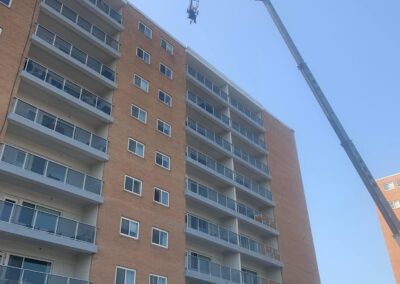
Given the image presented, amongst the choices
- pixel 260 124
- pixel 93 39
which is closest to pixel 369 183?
pixel 260 124

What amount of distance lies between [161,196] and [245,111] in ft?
62.8

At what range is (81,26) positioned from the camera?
30641mm

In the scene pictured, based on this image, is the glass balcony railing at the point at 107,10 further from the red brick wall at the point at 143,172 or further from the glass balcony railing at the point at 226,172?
the glass balcony railing at the point at 226,172

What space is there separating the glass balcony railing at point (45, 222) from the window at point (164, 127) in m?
10.8

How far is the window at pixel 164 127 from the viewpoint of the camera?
3225 cm

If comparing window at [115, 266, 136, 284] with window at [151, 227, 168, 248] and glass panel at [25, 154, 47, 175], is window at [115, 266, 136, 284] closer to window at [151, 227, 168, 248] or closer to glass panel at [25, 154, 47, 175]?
window at [151, 227, 168, 248]

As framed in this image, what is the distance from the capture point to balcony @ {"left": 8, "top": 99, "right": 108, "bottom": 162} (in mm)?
23250

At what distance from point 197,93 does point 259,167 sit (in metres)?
9.51

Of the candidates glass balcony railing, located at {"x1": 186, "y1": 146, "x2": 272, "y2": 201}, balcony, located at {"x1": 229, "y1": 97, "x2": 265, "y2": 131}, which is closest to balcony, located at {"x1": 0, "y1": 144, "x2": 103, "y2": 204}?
glass balcony railing, located at {"x1": 186, "y1": 146, "x2": 272, "y2": 201}

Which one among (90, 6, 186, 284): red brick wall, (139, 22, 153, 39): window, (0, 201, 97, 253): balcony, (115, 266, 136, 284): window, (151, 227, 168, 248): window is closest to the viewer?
(0, 201, 97, 253): balcony

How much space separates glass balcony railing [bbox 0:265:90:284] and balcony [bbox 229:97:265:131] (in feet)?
84.9

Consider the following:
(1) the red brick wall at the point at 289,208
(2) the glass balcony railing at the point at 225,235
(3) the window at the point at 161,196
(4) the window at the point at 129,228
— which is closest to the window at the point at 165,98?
(3) the window at the point at 161,196

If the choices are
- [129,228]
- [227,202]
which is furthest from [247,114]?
[129,228]

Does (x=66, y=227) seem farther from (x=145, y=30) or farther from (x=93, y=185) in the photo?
(x=145, y=30)
